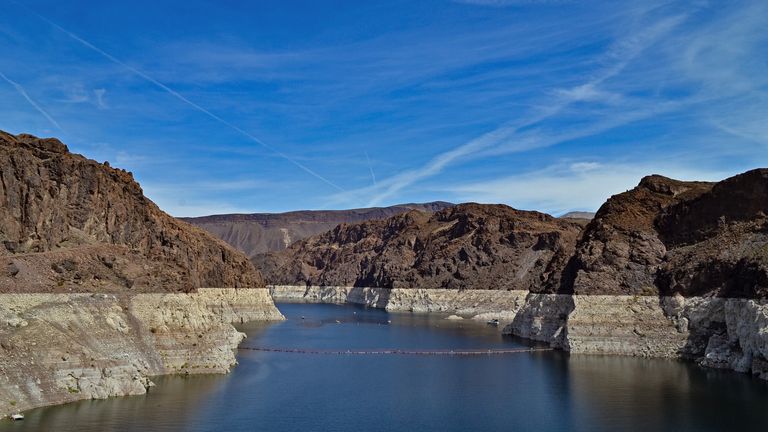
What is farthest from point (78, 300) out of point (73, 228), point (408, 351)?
point (408, 351)

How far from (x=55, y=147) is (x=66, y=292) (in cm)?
3680

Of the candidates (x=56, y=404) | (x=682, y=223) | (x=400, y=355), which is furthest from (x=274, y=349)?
(x=682, y=223)

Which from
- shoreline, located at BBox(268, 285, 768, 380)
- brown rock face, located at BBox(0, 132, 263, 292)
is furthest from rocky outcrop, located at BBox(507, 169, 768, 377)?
brown rock face, located at BBox(0, 132, 263, 292)

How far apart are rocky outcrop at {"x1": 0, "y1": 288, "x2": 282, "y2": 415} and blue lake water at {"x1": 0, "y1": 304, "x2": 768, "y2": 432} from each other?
4.93 ft

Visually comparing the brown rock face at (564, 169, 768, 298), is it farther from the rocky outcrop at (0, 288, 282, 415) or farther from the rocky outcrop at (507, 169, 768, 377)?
the rocky outcrop at (0, 288, 282, 415)

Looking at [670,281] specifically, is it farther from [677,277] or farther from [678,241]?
[678,241]

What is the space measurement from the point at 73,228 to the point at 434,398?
46032 millimetres

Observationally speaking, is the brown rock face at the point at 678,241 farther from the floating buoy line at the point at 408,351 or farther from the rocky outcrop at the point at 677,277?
the floating buoy line at the point at 408,351

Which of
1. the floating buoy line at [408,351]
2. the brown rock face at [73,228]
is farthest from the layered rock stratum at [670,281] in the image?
the brown rock face at [73,228]

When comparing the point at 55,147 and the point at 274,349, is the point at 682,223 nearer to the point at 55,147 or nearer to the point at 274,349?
the point at 274,349

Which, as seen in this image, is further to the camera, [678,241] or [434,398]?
[678,241]

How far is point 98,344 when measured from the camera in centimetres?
5144

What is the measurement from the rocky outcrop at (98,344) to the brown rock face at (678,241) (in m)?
48.0

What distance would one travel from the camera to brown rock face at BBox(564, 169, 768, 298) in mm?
78250
